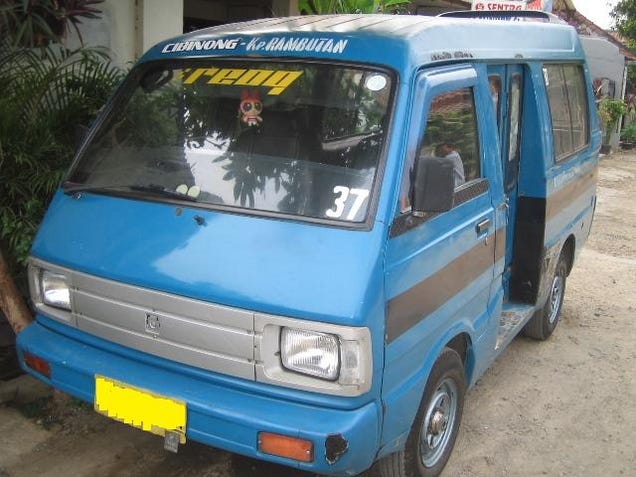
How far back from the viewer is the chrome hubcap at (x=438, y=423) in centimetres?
306

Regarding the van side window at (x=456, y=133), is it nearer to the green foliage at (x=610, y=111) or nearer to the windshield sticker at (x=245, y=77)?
the windshield sticker at (x=245, y=77)

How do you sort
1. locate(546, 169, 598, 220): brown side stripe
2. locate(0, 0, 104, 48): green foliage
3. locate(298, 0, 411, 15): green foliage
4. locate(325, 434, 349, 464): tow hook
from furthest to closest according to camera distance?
locate(298, 0, 411, 15): green foliage, locate(546, 169, 598, 220): brown side stripe, locate(0, 0, 104, 48): green foliage, locate(325, 434, 349, 464): tow hook

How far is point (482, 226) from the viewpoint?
3.27 metres

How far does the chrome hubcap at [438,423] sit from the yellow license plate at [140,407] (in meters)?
1.12

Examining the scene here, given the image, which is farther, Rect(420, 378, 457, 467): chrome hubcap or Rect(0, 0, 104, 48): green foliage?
Rect(0, 0, 104, 48): green foliage

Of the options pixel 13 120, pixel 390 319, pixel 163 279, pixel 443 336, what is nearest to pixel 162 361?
pixel 163 279

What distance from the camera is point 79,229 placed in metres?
2.83

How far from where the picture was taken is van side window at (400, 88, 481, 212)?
2.85 meters

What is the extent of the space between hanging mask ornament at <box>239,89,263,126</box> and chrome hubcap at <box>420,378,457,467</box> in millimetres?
1445

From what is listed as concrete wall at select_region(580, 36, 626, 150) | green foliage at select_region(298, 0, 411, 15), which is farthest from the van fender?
concrete wall at select_region(580, 36, 626, 150)

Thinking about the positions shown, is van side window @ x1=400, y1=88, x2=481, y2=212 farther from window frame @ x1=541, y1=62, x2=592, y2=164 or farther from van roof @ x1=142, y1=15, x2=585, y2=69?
window frame @ x1=541, y1=62, x2=592, y2=164

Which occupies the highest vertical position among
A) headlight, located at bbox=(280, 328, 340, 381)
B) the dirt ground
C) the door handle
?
the door handle

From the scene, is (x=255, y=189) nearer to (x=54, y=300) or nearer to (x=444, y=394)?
(x=54, y=300)

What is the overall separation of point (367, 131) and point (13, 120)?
222cm
